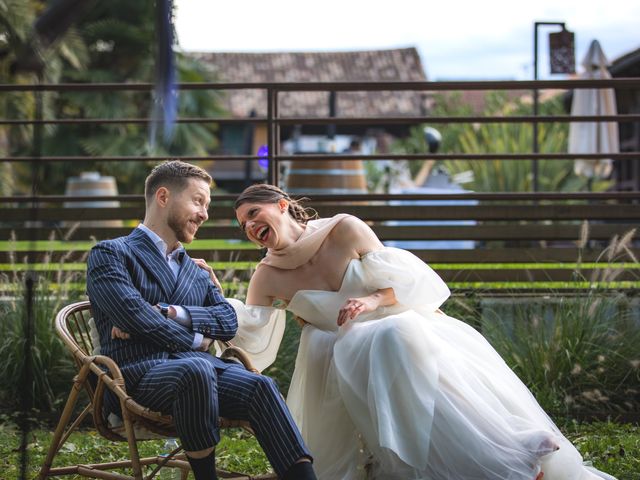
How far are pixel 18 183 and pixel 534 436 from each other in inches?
829

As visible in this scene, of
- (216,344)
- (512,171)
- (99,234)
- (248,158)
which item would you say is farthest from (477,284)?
(512,171)

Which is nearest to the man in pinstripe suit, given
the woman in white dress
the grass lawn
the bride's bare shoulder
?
the woman in white dress

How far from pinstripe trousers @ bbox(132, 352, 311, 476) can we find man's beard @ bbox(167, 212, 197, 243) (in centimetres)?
49

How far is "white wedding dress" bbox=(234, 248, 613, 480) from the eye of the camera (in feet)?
11.9

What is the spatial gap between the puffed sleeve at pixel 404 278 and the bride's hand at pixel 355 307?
10 cm

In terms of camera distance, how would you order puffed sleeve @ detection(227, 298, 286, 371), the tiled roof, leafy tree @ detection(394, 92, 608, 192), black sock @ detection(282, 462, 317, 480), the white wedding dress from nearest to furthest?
black sock @ detection(282, 462, 317, 480) → the white wedding dress → puffed sleeve @ detection(227, 298, 286, 371) → leafy tree @ detection(394, 92, 608, 192) → the tiled roof

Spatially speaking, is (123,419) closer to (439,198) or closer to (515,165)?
(439,198)

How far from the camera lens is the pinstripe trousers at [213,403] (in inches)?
128

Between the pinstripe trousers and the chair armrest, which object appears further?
the chair armrest

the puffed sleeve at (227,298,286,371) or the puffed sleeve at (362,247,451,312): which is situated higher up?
the puffed sleeve at (362,247,451,312)

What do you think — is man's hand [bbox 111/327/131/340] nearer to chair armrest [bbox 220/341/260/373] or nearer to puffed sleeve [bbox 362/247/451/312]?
chair armrest [bbox 220/341/260/373]

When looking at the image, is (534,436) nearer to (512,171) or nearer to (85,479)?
(85,479)

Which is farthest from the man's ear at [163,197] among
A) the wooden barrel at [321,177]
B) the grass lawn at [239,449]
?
the wooden barrel at [321,177]

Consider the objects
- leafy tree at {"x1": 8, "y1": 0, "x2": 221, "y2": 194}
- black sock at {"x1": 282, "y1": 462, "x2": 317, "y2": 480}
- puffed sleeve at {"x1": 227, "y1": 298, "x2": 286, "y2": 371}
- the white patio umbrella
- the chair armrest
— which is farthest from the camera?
leafy tree at {"x1": 8, "y1": 0, "x2": 221, "y2": 194}
